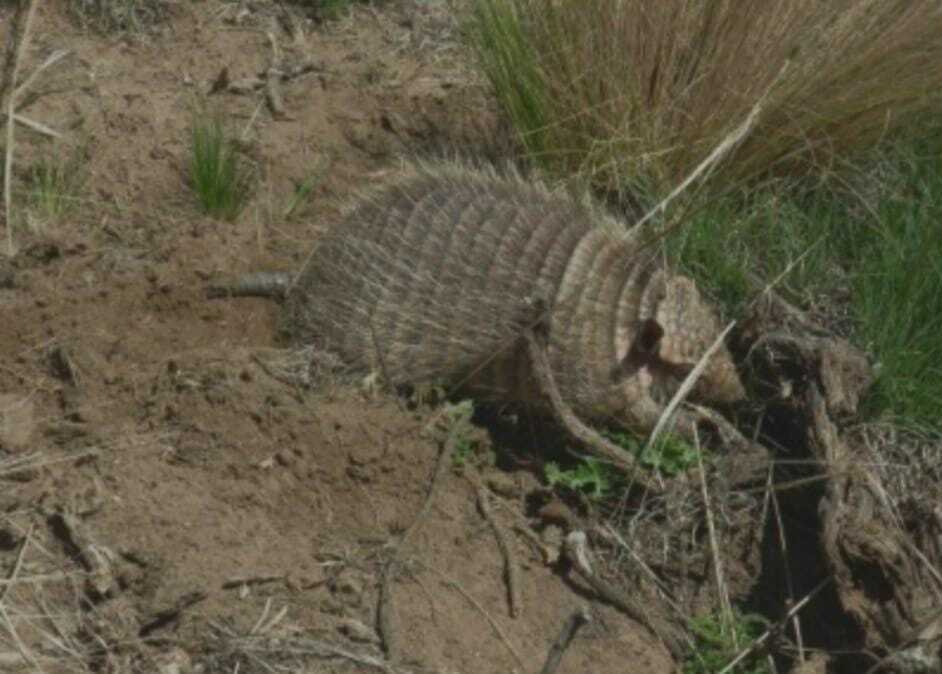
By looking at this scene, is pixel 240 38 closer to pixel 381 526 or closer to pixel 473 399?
pixel 473 399

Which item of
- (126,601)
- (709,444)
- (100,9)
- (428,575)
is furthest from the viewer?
(100,9)

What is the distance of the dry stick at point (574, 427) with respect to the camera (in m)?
4.21

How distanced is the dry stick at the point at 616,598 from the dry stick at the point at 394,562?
33 centimetres

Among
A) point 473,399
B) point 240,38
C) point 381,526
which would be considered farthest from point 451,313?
point 240,38

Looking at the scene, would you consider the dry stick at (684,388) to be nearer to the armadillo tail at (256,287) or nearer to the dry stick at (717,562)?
the dry stick at (717,562)

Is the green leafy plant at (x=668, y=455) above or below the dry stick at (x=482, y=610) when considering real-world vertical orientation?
above

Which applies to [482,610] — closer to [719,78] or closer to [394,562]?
[394,562]

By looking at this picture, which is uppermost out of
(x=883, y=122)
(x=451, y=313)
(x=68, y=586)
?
(x=883, y=122)

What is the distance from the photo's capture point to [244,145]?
524 centimetres

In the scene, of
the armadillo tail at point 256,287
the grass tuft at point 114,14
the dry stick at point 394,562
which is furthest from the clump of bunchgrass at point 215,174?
the dry stick at point 394,562

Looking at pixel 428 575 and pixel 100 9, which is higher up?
pixel 100 9

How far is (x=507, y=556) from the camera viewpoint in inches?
157

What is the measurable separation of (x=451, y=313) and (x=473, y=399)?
221mm

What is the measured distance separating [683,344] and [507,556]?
766 mm
